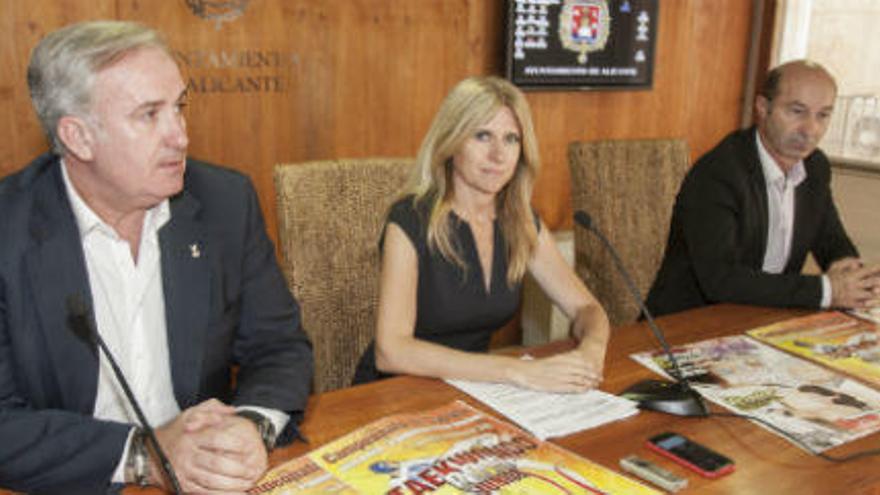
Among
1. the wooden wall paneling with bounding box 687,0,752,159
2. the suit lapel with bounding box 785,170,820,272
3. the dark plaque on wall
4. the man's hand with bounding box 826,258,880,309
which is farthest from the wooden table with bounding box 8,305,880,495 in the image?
the wooden wall paneling with bounding box 687,0,752,159

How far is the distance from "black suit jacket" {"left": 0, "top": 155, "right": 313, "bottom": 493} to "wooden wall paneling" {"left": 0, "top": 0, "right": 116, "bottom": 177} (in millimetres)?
1073

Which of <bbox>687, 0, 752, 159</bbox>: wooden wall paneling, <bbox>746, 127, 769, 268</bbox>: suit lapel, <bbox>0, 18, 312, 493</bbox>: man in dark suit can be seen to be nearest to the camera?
<bbox>0, 18, 312, 493</bbox>: man in dark suit

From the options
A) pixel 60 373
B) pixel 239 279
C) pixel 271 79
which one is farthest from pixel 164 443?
pixel 271 79

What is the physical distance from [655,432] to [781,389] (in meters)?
0.34

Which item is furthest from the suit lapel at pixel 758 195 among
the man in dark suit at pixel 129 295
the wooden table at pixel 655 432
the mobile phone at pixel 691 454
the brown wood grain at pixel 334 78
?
the man in dark suit at pixel 129 295

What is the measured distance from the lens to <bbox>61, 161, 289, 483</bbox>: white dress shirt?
1.31m

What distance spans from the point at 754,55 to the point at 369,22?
2203 mm

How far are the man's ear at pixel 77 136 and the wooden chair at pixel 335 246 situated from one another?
552mm

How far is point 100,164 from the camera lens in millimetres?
1252

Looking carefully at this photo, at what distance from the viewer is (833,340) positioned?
5.59 feet

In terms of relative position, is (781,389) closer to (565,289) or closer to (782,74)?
(565,289)

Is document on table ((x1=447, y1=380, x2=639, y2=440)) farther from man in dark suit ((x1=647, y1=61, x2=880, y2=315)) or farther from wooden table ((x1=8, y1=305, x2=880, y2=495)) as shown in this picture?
man in dark suit ((x1=647, y1=61, x2=880, y2=315))

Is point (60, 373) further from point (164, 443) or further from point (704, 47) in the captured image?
point (704, 47)

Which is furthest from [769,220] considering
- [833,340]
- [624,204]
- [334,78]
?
[334,78]
